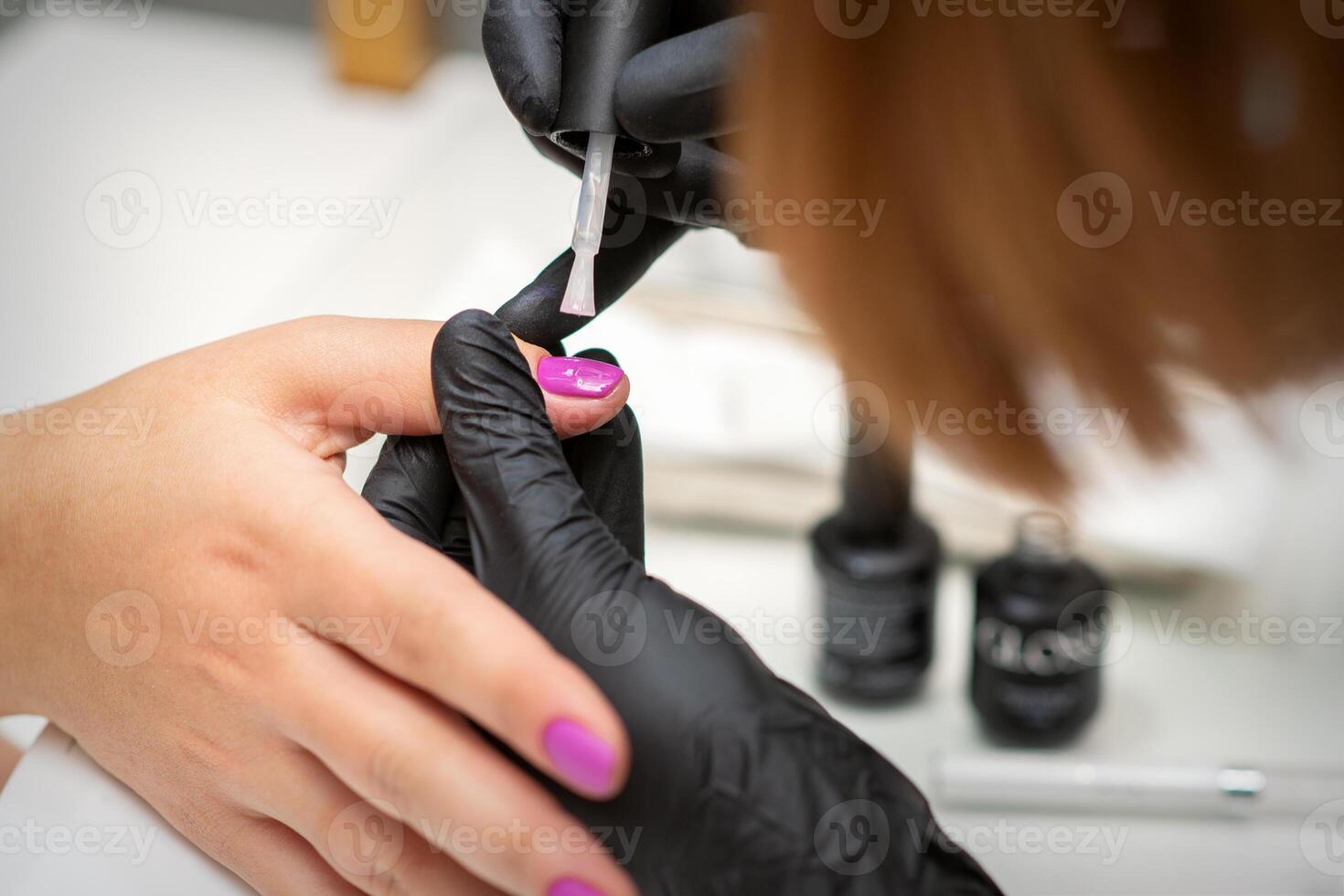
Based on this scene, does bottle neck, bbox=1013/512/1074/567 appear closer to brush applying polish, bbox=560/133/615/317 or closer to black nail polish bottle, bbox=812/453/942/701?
black nail polish bottle, bbox=812/453/942/701

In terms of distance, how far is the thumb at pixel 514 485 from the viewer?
1.46 ft

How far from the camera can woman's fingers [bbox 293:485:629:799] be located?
384 millimetres

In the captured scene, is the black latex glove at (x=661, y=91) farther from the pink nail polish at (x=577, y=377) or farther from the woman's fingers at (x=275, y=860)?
the woman's fingers at (x=275, y=860)

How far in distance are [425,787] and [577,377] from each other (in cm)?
19

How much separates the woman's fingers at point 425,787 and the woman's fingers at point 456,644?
0.01 metres

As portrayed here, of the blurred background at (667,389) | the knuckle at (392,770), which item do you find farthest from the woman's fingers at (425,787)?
the blurred background at (667,389)

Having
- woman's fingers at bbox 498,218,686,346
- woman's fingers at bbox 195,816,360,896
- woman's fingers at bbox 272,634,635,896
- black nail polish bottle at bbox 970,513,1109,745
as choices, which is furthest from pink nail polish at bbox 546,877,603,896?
black nail polish bottle at bbox 970,513,1109,745

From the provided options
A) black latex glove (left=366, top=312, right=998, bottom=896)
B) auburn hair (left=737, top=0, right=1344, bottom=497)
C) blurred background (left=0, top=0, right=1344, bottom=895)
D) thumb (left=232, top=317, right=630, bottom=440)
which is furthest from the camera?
blurred background (left=0, top=0, right=1344, bottom=895)

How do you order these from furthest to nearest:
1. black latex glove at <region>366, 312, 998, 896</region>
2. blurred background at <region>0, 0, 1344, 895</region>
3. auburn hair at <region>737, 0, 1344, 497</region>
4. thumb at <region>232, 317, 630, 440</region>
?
1. blurred background at <region>0, 0, 1344, 895</region>
2. thumb at <region>232, 317, 630, 440</region>
3. black latex glove at <region>366, 312, 998, 896</region>
4. auburn hair at <region>737, 0, 1344, 497</region>

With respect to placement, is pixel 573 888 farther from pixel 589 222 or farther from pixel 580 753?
pixel 589 222

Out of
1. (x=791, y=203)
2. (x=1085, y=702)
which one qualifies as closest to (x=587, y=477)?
(x=791, y=203)

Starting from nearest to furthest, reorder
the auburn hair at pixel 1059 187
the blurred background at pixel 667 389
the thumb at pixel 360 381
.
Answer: the auburn hair at pixel 1059 187 < the thumb at pixel 360 381 < the blurred background at pixel 667 389

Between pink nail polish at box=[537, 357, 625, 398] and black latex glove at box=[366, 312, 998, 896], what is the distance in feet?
0.08

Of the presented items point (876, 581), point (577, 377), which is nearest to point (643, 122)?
point (577, 377)
